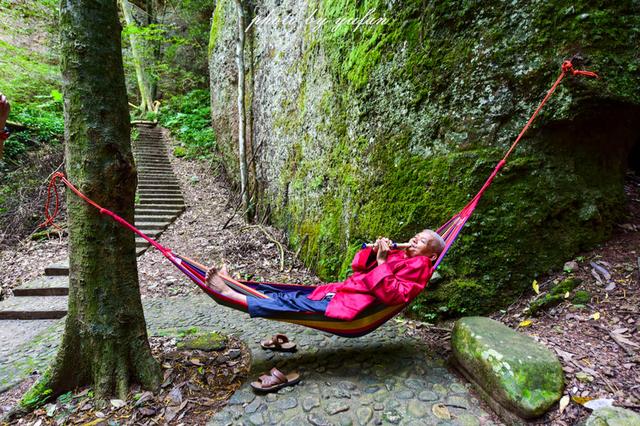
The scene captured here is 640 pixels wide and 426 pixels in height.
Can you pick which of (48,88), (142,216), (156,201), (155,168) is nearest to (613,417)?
(142,216)

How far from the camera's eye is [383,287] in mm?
1870

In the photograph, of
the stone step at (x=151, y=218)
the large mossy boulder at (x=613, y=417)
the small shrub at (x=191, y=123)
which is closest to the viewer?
the large mossy boulder at (x=613, y=417)

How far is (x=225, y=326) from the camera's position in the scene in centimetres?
286

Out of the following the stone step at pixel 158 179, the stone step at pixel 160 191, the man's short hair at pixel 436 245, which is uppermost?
the stone step at pixel 158 179

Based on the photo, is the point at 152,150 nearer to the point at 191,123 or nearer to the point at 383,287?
the point at 191,123

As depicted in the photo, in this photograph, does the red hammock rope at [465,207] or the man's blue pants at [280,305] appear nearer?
the red hammock rope at [465,207]

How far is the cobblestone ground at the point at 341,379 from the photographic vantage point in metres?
1.71

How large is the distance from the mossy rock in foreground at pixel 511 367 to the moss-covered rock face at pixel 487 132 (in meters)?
0.54

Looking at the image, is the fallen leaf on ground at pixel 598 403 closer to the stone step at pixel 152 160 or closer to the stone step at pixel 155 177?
the stone step at pixel 155 177

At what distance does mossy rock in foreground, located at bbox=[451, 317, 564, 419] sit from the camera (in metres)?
1.54

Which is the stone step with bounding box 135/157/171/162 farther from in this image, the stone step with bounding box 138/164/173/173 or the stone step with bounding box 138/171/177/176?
the stone step with bounding box 138/171/177/176

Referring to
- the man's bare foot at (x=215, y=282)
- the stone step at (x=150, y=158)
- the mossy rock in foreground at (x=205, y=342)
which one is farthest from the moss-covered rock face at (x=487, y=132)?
the stone step at (x=150, y=158)

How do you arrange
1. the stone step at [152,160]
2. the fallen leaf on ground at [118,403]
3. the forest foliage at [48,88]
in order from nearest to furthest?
the fallen leaf on ground at [118,403] < the forest foliage at [48,88] < the stone step at [152,160]

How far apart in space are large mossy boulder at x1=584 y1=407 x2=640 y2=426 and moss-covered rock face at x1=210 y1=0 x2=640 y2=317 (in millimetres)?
1034
